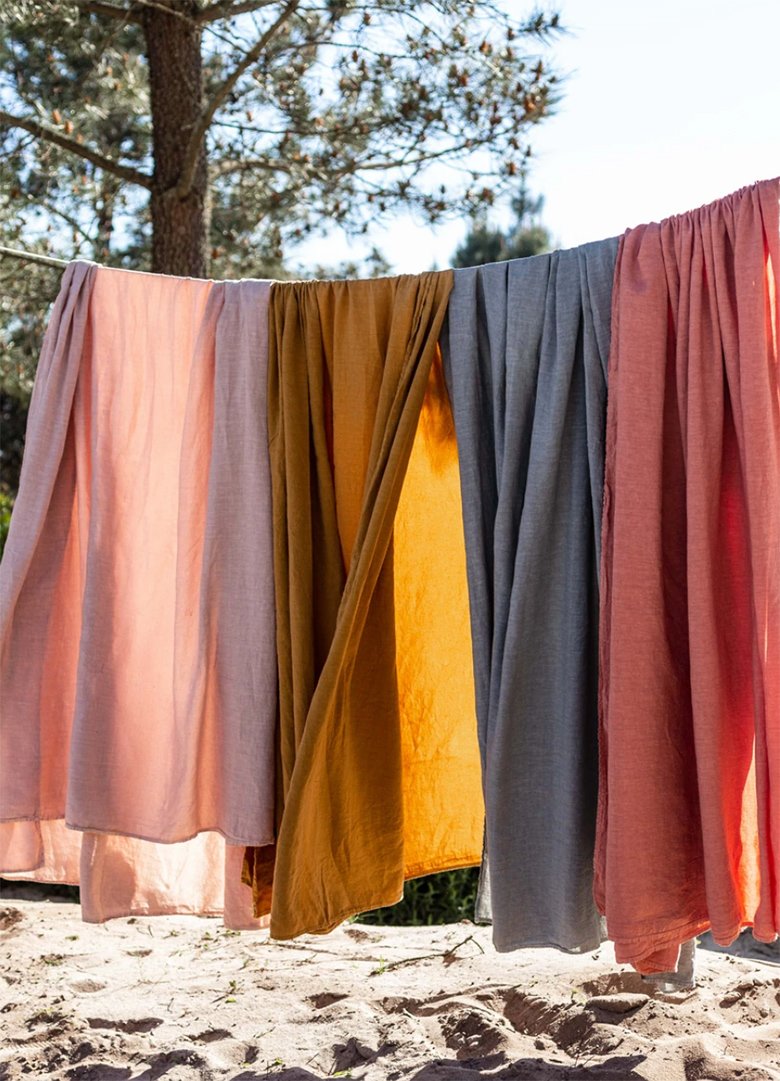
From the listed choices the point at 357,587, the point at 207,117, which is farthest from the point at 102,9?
the point at 357,587

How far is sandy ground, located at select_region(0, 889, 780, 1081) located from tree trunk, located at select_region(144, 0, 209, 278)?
259 cm

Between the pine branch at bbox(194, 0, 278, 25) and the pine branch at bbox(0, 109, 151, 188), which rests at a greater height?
the pine branch at bbox(194, 0, 278, 25)

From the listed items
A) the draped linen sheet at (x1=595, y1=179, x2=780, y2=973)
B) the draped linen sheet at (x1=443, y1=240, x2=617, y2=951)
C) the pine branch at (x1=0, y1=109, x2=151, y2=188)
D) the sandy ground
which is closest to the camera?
the draped linen sheet at (x1=595, y1=179, x2=780, y2=973)

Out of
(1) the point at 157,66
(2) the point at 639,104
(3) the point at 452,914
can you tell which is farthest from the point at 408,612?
(2) the point at 639,104

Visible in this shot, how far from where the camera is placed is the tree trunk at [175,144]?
14.6 feet

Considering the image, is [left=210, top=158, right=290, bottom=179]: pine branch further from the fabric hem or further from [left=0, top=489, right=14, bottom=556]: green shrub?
the fabric hem

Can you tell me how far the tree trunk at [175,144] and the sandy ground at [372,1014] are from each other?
259 cm

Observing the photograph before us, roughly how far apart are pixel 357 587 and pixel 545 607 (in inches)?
12.9

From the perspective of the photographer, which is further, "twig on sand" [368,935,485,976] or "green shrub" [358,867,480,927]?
"green shrub" [358,867,480,927]

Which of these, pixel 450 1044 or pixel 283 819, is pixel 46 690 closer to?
pixel 283 819

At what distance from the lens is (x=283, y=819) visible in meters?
1.99

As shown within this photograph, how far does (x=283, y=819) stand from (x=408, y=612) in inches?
19.6

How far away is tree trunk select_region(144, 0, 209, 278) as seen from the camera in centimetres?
445

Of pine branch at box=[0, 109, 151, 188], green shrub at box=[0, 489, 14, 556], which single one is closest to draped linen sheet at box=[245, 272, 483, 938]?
pine branch at box=[0, 109, 151, 188]
